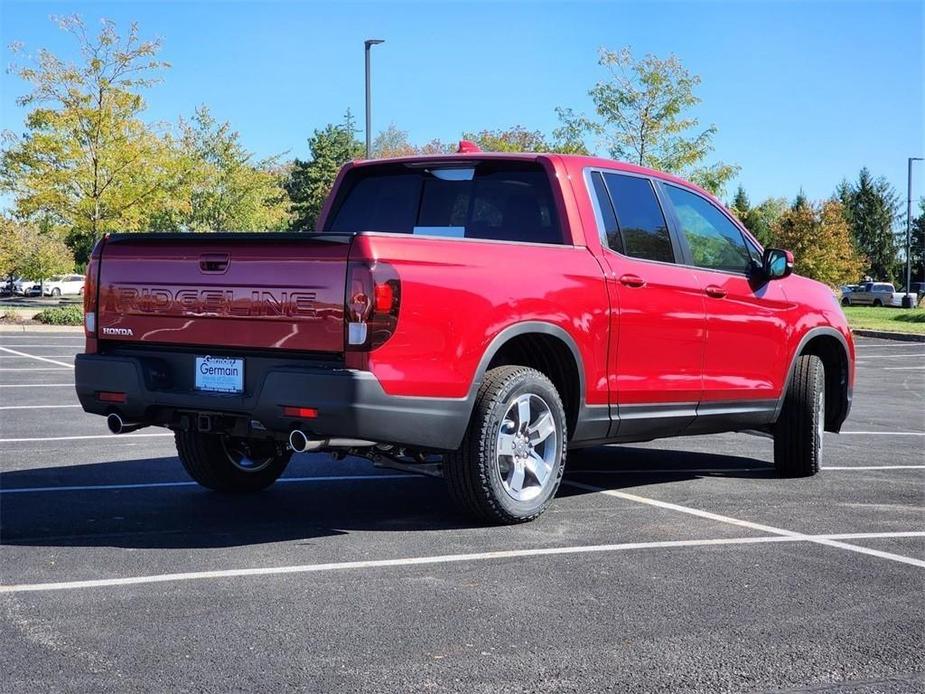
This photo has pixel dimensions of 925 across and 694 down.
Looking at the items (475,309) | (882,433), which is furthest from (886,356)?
(475,309)

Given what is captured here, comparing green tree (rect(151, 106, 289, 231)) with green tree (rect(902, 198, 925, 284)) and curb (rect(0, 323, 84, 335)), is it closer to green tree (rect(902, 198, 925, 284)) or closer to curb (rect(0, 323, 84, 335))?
curb (rect(0, 323, 84, 335))

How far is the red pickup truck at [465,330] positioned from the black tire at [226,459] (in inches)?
0.5

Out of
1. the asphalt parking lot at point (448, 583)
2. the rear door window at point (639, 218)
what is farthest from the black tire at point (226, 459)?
the rear door window at point (639, 218)

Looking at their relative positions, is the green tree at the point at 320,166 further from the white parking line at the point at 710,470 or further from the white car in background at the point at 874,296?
the white parking line at the point at 710,470

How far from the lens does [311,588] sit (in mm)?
4801

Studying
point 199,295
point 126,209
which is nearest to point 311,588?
point 199,295

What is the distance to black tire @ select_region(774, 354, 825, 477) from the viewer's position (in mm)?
8094

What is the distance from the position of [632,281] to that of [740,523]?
1485mm

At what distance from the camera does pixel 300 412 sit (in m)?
5.41

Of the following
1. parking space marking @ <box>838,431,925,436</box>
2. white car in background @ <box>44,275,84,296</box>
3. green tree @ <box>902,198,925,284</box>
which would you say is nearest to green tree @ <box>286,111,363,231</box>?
white car in background @ <box>44,275,84,296</box>

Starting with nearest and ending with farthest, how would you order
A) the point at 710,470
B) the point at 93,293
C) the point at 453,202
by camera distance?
1. the point at 93,293
2. the point at 453,202
3. the point at 710,470

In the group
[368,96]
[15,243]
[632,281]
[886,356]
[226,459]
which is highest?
[368,96]

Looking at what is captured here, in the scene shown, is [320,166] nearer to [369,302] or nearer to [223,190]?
[223,190]

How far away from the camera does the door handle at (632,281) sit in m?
6.67
